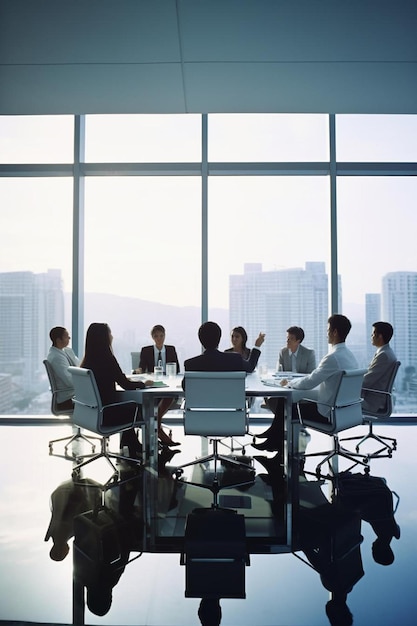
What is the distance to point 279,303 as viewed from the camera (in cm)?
677

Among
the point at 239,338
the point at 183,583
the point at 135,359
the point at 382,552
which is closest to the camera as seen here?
the point at 183,583

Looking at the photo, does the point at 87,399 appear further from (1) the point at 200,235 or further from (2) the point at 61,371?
(1) the point at 200,235

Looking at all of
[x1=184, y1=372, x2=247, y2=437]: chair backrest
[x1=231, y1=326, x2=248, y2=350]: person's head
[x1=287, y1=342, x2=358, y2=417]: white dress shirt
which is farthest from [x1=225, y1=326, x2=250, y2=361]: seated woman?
[x1=184, y1=372, x2=247, y2=437]: chair backrest

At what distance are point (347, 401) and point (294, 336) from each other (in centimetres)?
137

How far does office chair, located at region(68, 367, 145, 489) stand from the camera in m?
4.03

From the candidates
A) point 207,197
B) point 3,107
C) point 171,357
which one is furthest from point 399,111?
point 3,107

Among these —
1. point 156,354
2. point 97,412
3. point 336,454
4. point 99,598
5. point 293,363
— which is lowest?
point 99,598

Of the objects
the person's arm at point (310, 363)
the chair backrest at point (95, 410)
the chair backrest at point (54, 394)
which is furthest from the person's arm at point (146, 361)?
the person's arm at point (310, 363)

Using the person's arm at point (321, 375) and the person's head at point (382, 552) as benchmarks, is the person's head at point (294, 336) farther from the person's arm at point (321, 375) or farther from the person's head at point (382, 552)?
the person's head at point (382, 552)

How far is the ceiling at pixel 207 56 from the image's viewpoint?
3.65 metres

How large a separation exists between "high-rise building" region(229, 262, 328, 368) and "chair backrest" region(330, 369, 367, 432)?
237cm

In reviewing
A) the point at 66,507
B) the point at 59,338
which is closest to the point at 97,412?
the point at 66,507

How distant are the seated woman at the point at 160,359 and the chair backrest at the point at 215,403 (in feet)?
5.34

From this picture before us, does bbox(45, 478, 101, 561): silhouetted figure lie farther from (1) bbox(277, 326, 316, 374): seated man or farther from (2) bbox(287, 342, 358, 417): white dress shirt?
(1) bbox(277, 326, 316, 374): seated man
